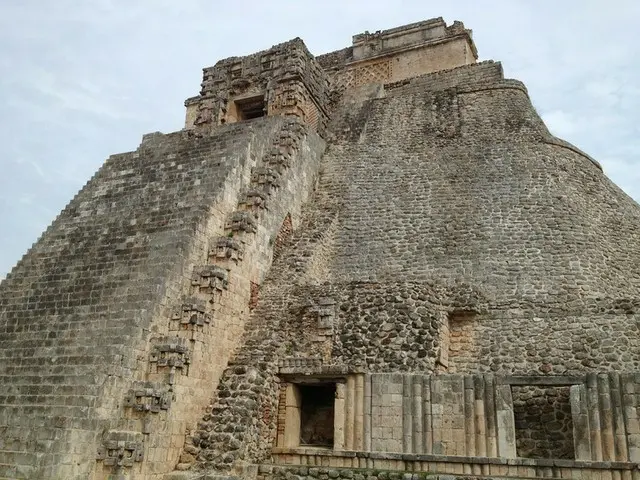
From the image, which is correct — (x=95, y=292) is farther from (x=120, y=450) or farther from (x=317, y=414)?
(x=317, y=414)

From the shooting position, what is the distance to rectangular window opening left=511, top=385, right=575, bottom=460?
30.1 feet

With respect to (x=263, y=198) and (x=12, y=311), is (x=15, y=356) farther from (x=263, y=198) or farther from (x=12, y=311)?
(x=263, y=198)

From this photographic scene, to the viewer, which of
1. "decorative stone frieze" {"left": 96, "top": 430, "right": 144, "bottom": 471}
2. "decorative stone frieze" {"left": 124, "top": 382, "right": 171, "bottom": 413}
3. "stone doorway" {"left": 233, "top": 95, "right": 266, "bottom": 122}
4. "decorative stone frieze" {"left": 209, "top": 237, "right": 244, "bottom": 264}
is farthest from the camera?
"stone doorway" {"left": 233, "top": 95, "right": 266, "bottom": 122}

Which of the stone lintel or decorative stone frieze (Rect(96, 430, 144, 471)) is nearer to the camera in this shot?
decorative stone frieze (Rect(96, 430, 144, 471))

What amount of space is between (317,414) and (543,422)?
3.75 m

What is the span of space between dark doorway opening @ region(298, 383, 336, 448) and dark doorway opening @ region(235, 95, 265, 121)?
10.1 metres

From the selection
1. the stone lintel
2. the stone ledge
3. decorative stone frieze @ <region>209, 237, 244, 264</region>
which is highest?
decorative stone frieze @ <region>209, 237, 244, 264</region>

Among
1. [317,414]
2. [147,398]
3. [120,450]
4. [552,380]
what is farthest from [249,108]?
[552,380]

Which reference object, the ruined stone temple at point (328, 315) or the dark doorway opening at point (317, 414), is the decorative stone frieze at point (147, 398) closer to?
the ruined stone temple at point (328, 315)

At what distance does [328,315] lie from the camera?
1102cm

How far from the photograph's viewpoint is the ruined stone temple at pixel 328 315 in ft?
29.0

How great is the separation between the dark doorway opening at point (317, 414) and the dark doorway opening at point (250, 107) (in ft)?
33.0

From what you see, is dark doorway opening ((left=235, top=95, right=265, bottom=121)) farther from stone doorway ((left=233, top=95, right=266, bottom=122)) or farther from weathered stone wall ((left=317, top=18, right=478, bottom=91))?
weathered stone wall ((left=317, top=18, right=478, bottom=91))

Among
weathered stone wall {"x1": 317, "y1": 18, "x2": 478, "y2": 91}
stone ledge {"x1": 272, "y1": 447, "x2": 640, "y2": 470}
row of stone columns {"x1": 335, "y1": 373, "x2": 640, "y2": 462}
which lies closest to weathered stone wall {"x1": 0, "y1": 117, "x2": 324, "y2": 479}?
stone ledge {"x1": 272, "y1": 447, "x2": 640, "y2": 470}
